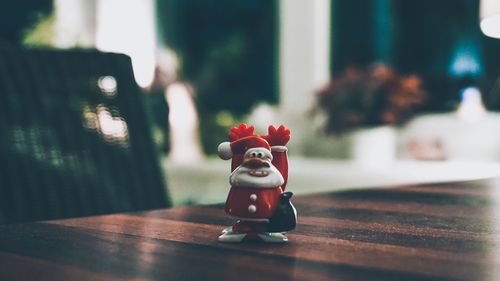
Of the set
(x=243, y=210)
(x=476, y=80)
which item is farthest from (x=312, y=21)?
(x=243, y=210)

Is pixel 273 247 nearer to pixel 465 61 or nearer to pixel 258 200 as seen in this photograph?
pixel 258 200

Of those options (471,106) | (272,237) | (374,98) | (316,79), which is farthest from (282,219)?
(316,79)

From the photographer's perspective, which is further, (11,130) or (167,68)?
(167,68)

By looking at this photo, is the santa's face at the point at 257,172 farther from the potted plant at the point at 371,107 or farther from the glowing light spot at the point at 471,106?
the glowing light spot at the point at 471,106

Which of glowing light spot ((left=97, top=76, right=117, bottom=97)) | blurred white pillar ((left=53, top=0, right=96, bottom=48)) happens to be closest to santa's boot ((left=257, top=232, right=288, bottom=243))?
glowing light spot ((left=97, top=76, right=117, bottom=97))

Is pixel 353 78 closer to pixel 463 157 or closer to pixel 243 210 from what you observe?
pixel 463 157

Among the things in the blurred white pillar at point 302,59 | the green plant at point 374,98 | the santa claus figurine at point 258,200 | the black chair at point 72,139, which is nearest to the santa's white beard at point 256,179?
the santa claus figurine at point 258,200
